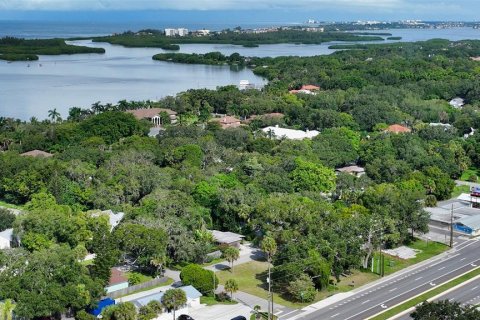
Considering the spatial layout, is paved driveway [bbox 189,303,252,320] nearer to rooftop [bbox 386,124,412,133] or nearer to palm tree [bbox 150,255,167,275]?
palm tree [bbox 150,255,167,275]

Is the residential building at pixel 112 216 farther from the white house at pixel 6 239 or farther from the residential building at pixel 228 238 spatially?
the residential building at pixel 228 238

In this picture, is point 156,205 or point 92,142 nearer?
point 156,205

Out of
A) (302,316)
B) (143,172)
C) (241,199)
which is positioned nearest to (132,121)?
(143,172)

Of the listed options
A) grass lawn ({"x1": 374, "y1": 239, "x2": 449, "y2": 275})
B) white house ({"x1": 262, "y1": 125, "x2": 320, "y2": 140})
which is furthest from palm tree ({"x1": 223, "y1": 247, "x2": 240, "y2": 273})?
white house ({"x1": 262, "y1": 125, "x2": 320, "y2": 140})

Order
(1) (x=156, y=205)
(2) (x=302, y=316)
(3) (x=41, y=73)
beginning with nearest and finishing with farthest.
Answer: (2) (x=302, y=316) → (1) (x=156, y=205) → (3) (x=41, y=73)

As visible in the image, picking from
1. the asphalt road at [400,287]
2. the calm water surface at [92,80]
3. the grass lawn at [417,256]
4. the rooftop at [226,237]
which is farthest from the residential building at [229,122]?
the asphalt road at [400,287]

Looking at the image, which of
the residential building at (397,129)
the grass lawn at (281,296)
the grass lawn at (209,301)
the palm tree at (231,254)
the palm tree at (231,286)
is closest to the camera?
the palm tree at (231,286)

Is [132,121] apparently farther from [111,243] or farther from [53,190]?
[111,243]
